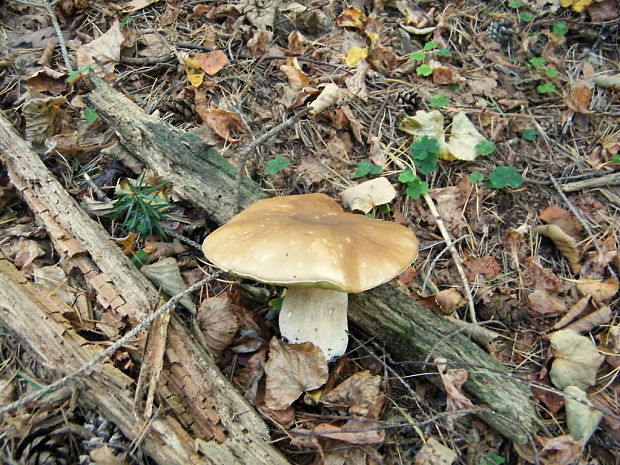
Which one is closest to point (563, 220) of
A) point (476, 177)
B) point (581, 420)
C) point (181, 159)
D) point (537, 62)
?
point (476, 177)

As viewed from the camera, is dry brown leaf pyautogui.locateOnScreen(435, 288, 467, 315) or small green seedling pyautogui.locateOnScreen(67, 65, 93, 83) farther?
small green seedling pyautogui.locateOnScreen(67, 65, 93, 83)

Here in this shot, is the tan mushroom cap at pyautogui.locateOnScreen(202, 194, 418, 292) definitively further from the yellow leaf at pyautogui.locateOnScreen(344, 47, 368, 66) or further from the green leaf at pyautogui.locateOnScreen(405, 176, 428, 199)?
A: the yellow leaf at pyautogui.locateOnScreen(344, 47, 368, 66)

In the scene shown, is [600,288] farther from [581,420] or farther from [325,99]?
[325,99]

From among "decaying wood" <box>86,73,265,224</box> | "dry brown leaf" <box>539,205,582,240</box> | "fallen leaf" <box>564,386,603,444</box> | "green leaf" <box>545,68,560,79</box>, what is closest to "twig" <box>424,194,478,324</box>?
"fallen leaf" <box>564,386,603,444</box>

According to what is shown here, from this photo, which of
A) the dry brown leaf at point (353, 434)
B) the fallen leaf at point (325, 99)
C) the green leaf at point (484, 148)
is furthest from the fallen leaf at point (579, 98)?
the dry brown leaf at point (353, 434)

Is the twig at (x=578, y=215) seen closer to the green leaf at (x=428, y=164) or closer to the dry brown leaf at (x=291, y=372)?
the green leaf at (x=428, y=164)
